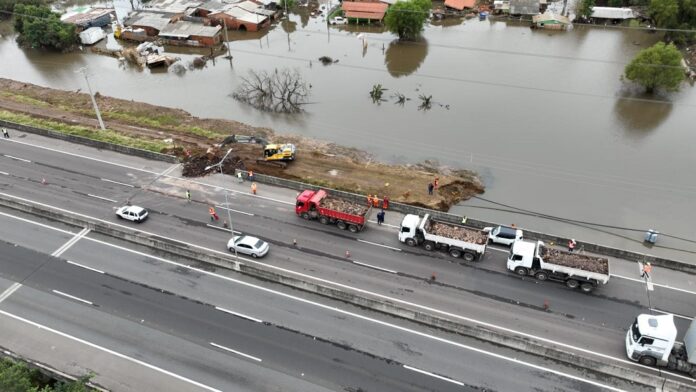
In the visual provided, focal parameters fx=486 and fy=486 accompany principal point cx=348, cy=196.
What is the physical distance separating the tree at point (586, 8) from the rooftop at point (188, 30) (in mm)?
64790

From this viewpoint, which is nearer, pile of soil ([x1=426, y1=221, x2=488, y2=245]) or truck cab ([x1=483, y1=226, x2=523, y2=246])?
pile of soil ([x1=426, y1=221, x2=488, y2=245])

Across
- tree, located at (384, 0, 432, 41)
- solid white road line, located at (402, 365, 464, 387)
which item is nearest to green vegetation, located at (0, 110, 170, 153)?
solid white road line, located at (402, 365, 464, 387)

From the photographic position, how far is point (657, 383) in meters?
25.9

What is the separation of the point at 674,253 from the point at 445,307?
838 inches

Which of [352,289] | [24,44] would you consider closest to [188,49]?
[24,44]

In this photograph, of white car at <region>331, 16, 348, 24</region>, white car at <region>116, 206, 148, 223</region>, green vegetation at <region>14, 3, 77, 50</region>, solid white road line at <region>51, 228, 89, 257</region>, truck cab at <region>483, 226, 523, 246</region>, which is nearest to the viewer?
truck cab at <region>483, 226, 523, 246</region>

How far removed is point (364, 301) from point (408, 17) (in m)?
61.2

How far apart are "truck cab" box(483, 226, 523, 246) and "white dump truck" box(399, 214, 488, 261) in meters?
A: 1.53

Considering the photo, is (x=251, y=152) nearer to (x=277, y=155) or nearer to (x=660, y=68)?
(x=277, y=155)

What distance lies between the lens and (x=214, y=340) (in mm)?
29531

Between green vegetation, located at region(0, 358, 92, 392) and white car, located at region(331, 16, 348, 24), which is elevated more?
white car, located at region(331, 16, 348, 24)

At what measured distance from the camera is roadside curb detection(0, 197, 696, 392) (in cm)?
2640

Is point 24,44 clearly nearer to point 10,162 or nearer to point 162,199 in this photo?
point 10,162

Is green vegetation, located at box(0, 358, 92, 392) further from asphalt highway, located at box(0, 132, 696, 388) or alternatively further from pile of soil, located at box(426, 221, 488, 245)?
pile of soil, located at box(426, 221, 488, 245)
